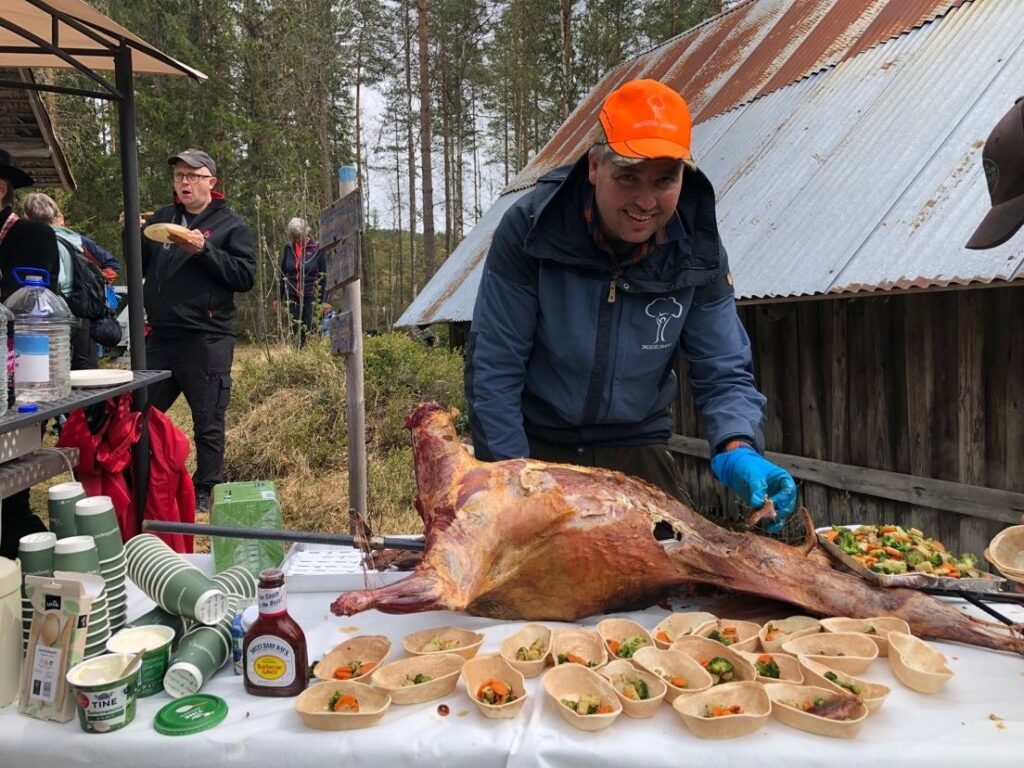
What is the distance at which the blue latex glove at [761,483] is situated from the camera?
208 cm

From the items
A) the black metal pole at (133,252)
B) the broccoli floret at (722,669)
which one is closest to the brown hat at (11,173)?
the black metal pole at (133,252)

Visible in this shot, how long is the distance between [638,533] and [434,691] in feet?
2.37

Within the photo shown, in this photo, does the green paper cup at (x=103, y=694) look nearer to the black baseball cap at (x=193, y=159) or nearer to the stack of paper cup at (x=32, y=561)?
the stack of paper cup at (x=32, y=561)

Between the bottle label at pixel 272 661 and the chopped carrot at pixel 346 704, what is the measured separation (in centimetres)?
12

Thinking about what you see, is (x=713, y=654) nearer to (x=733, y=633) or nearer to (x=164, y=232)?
(x=733, y=633)

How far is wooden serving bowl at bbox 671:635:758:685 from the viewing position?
1621mm

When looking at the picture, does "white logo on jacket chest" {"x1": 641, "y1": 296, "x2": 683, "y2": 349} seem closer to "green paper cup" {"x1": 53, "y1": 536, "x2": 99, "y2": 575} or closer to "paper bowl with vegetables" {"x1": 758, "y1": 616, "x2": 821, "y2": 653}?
"paper bowl with vegetables" {"x1": 758, "y1": 616, "x2": 821, "y2": 653}

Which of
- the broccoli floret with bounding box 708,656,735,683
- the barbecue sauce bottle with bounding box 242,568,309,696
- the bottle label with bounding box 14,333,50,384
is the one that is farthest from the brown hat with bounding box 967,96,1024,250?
the bottle label with bounding box 14,333,50,384

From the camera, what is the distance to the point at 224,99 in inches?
779

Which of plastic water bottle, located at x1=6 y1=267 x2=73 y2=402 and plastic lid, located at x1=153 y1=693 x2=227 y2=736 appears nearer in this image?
plastic lid, located at x1=153 y1=693 x2=227 y2=736

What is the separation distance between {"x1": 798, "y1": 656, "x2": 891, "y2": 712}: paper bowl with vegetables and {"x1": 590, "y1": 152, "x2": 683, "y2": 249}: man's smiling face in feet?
4.19

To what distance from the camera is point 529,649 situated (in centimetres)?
178

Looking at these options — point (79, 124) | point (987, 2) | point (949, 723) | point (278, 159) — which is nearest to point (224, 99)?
point (278, 159)

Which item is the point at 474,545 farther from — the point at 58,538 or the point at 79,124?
the point at 79,124
